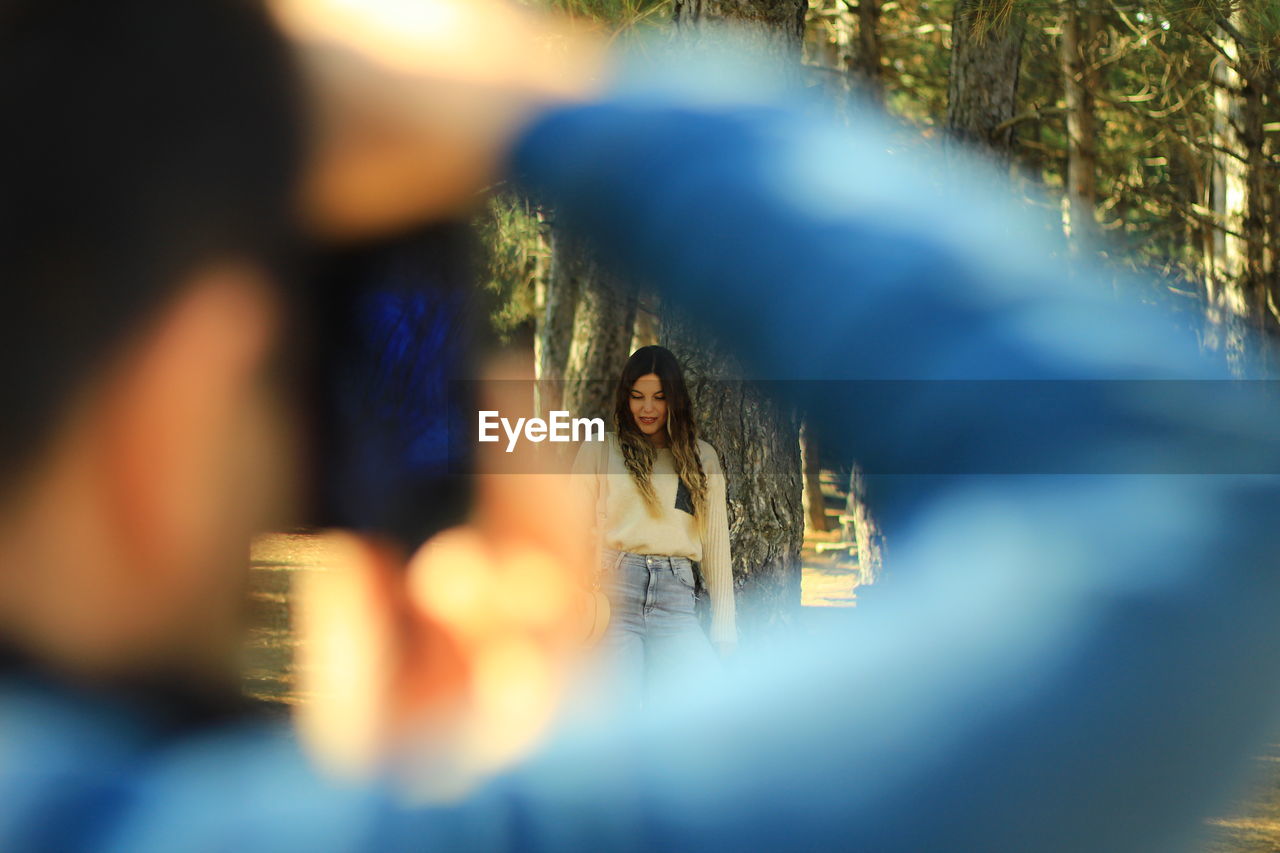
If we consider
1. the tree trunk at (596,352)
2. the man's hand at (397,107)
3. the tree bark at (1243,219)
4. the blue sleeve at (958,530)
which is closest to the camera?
the man's hand at (397,107)

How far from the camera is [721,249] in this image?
3.83 meters

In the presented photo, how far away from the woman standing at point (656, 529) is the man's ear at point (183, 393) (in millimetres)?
885

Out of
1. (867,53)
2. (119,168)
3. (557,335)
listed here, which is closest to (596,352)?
(557,335)

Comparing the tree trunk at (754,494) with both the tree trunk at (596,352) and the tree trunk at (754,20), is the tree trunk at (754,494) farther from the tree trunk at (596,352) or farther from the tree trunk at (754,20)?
the tree trunk at (596,352)

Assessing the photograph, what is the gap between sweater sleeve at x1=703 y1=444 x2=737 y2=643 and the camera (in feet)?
12.7

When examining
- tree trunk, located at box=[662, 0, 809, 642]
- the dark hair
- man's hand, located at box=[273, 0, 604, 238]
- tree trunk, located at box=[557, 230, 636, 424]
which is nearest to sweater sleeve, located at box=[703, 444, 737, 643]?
man's hand, located at box=[273, 0, 604, 238]

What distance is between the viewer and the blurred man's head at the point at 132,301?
3631 millimetres

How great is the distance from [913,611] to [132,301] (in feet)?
6.89

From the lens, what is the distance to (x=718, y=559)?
12.8 feet

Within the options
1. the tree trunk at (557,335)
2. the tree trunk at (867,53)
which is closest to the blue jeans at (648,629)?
the tree trunk at (557,335)

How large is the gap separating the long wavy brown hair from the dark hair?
939 millimetres

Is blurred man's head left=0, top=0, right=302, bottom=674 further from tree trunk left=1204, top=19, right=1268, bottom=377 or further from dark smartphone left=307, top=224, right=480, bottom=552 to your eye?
tree trunk left=1204, top=19, right=1268, bottom=377

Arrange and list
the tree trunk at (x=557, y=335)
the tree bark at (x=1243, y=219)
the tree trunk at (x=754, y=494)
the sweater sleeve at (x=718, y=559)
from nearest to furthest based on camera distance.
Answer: the sweater sleeve at (x=718, y=559), the tree trunk at (x=754, y=494), the tree bark at (x=1243, y=219), the tree trunk at (x=557, y=335)

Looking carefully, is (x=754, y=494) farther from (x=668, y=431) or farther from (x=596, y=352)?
(x=596, y=352)
